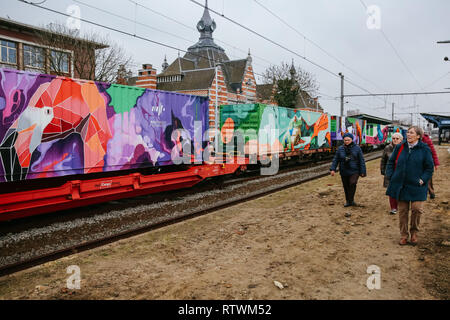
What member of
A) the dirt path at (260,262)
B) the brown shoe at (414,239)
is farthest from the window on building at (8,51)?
the brown shoe at (414,239)

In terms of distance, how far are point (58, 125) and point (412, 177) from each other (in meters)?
6.90

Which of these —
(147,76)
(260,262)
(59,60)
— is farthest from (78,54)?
(260,262)

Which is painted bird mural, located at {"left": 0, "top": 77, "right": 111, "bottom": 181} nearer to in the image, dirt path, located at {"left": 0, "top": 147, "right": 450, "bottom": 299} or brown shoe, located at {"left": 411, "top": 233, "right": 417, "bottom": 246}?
dirt path, located at {"left": 0, "top": 147, "right": 450, "bottom": 299}

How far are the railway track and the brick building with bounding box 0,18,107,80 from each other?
19.4 meters

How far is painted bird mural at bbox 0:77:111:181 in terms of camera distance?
638cm

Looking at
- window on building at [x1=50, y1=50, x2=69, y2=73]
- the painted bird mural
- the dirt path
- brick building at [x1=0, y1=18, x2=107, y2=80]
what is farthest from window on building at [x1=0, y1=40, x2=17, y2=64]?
the dirt path

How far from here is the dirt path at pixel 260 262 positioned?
3.86 metres

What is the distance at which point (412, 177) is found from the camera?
5.14 metres

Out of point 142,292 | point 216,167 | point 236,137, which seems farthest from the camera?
point 236,137

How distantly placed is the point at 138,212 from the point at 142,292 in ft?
14.7

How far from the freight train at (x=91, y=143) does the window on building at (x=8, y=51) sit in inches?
1048

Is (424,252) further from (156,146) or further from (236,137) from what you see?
(236,137)
